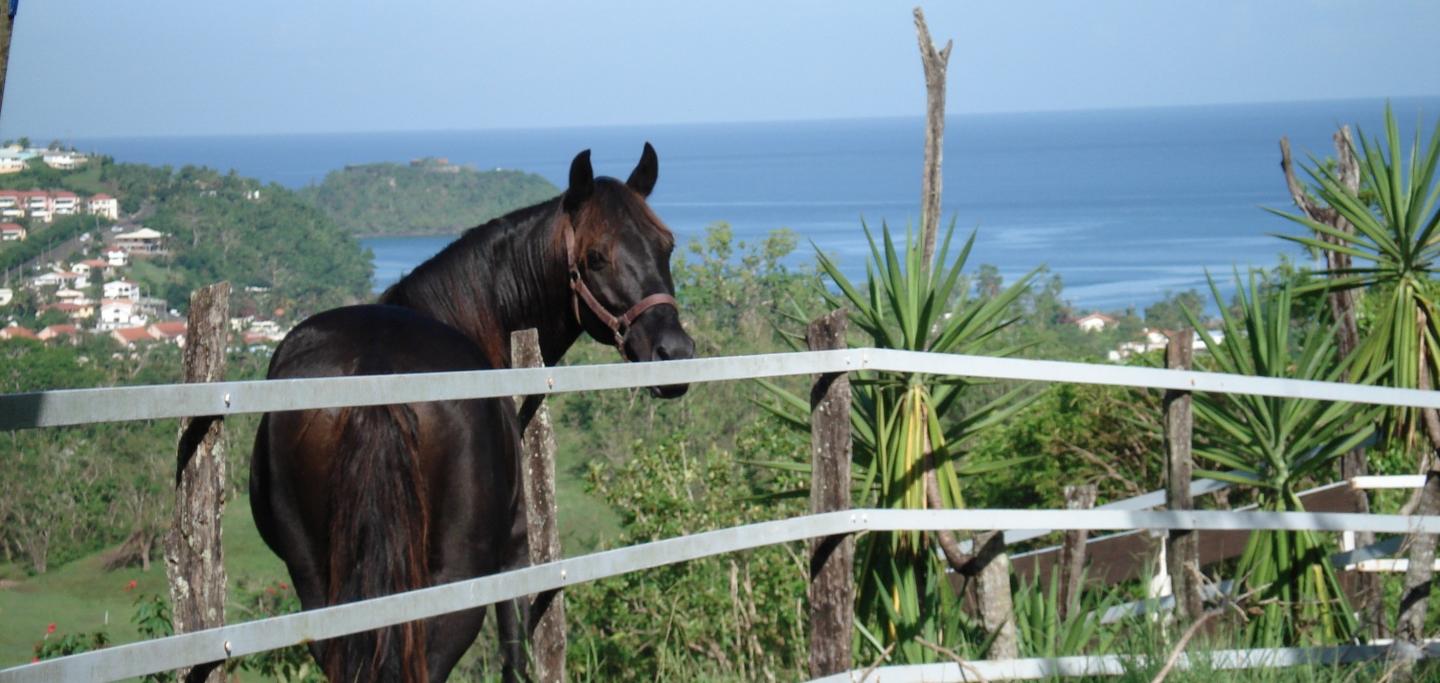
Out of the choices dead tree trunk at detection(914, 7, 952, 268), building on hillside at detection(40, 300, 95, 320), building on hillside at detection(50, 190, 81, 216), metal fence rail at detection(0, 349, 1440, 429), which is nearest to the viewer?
metal fence rail at detection(0, 349, 1440, 429)

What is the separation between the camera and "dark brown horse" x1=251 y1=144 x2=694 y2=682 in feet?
9.60

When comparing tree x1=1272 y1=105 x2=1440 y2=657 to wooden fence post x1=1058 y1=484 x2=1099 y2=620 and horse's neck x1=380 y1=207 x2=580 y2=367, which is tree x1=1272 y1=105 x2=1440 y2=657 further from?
horse's neck x1=380 y1=207 x2=580 y2=367

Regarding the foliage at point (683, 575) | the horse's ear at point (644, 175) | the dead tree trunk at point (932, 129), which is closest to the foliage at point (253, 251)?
the foliage at point (683, 575)

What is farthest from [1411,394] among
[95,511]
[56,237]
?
[56,237]

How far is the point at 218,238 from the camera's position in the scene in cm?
3716

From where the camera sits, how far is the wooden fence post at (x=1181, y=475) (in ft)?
13.6

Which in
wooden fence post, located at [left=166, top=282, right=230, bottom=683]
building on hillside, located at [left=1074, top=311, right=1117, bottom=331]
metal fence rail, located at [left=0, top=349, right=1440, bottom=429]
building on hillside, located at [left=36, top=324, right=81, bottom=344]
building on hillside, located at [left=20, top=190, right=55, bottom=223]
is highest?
building on hillside, located at [left=20, top=190, right=55, bottom=223]

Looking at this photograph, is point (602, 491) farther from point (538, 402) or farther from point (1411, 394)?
point (538, 402)

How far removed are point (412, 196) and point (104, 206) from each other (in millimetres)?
36947

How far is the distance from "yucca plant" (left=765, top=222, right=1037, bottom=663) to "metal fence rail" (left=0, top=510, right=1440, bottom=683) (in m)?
0.64

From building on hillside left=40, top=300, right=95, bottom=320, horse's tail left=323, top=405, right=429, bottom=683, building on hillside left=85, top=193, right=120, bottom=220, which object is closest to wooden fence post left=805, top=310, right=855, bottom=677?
horse's tail left=323, top=405, right=429, bottom=683

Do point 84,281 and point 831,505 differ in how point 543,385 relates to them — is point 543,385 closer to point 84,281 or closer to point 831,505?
point 831,505

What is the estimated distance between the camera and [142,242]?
113 ft

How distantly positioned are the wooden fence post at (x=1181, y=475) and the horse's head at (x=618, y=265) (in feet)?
4.79
